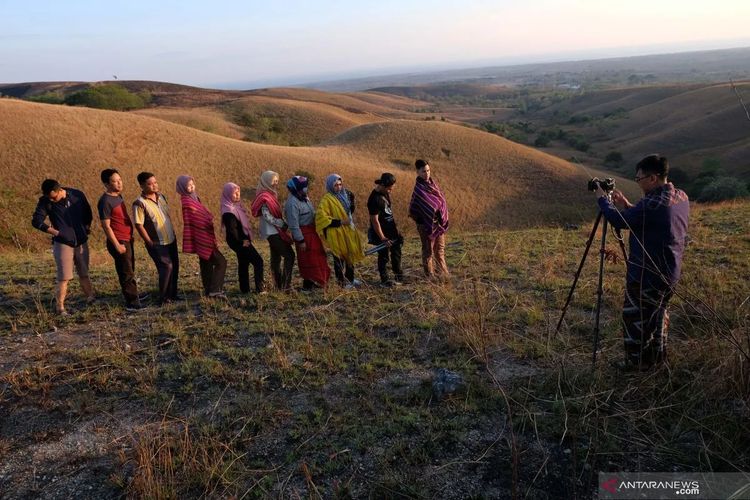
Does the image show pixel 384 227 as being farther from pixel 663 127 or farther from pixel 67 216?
pixel 663 127

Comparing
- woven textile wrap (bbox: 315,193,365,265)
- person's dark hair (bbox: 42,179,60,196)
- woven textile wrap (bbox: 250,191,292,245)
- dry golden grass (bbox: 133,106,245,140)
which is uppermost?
dry golden grass (bbox: 133,106,245,140)

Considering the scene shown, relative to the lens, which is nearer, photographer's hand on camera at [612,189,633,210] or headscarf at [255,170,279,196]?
photographer's hand on camera at [612,189,633,210]

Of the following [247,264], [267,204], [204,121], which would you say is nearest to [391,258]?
[267,204]

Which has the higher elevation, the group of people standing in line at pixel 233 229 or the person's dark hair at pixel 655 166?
the person's dark hair at pixel 655 166

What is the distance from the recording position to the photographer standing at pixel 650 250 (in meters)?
3.47

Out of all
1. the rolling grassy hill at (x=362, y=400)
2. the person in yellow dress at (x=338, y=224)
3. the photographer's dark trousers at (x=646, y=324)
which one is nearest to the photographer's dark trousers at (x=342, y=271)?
the person in yellow dress at (x=338, y=224)

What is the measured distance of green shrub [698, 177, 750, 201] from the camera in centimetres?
2419

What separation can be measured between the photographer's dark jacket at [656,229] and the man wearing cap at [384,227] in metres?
2.90

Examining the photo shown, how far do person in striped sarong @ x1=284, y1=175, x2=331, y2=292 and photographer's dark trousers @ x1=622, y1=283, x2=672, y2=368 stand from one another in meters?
3.82

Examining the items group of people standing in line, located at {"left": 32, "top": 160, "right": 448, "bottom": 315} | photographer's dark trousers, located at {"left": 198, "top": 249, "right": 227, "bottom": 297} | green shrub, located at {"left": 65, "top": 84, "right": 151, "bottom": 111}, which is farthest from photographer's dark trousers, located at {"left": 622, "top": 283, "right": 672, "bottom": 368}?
green shrub, located at {"left": 65, "top": 84, "right": 151, "bottom": 111}

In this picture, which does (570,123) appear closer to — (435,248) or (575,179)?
(575,179)

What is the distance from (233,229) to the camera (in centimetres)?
598

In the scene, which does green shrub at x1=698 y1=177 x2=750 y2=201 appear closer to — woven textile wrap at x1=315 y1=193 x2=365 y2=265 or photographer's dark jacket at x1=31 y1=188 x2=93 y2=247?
woven textile wrap at x1=315 y1=193 x2=365 y2=265

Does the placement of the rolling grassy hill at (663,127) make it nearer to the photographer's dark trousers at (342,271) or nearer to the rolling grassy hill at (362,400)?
the photographer's dark trousers at (342,271)
